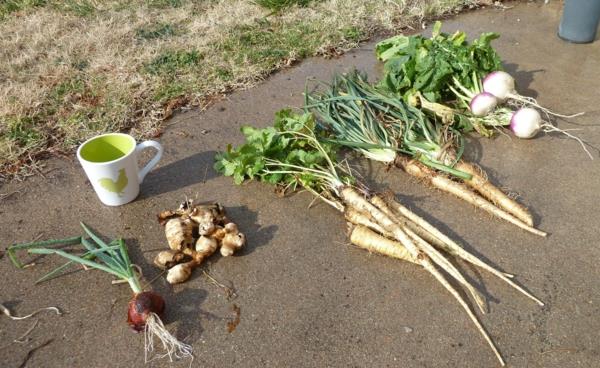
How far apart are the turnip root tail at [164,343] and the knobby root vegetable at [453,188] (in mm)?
1586

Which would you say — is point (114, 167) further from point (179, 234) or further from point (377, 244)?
point (377, 244)

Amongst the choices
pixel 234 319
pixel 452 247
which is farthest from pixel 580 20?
pixel 234 319

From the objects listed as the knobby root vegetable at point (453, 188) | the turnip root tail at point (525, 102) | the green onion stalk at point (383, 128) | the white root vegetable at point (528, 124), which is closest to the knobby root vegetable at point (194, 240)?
the green onion stalk at point (383, 128)

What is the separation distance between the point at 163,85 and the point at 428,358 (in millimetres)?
2847

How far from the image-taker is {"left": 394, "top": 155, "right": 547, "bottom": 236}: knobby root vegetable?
2430mm

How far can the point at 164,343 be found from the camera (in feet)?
6.31

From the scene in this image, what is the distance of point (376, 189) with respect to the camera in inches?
109

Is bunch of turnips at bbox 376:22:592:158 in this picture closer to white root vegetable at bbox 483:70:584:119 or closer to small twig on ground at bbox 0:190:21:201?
white root vegetable at bbox 483:70:584:119

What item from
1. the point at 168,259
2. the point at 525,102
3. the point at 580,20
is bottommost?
the point at 580,20

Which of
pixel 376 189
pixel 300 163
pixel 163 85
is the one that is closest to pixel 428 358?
pixel 376 189

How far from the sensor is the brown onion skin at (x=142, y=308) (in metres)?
1.95

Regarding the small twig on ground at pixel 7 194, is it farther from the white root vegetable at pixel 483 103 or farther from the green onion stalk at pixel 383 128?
the white root vegetable at pixel 483 103

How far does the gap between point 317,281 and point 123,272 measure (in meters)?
0.89

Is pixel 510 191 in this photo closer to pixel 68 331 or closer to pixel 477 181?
pixel 477 181
